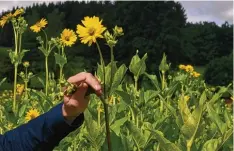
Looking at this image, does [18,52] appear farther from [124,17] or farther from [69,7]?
[69,7]

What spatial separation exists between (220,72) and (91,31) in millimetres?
19292

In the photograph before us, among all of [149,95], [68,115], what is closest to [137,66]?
[149,95]

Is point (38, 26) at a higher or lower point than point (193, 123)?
higher

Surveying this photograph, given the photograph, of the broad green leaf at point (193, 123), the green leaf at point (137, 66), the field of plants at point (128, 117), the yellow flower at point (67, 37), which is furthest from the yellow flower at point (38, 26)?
the broad green leaf at point (193, 123)

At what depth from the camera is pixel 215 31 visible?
3756 centimetres

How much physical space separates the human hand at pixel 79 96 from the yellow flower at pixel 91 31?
0.06 metres

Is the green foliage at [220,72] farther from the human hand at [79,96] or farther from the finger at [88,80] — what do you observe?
the finger at [88,80]

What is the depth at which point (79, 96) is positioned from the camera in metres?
1.06

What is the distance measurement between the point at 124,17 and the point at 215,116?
23.5 meters

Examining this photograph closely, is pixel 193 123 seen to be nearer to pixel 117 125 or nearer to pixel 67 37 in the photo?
pixel 117 125

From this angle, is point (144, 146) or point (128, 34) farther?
point (128, 34)

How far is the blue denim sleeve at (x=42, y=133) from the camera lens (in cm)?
121

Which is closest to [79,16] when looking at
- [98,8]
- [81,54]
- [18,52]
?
[98,8]

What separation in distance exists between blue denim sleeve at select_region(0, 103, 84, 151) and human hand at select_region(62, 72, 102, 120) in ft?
0.08
